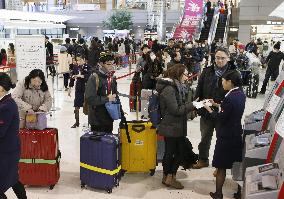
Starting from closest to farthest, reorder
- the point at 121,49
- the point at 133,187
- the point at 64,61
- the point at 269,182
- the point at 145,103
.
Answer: the point at 269,182 < the point at 133,187 < the point at 145,103 < the point at 64,61 < the point at 121,49

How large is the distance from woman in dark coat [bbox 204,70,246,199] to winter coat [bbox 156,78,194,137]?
357 millimetres

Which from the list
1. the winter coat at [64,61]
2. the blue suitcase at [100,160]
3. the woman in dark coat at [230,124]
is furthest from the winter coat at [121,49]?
the woman in dark coat at [230,124]

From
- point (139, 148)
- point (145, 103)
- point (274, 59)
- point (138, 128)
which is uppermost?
point (274, 59)

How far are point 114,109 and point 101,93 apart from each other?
27cm

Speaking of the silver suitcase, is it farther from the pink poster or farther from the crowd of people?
the pink poster

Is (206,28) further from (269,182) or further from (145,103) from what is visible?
(269,182)

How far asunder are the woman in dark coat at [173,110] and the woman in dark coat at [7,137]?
1.71 m

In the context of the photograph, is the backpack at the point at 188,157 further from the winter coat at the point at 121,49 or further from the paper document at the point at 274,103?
the winter coat at the point at 121,49

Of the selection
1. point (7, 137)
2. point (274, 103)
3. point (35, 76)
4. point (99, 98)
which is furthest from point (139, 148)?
point (7, 137)

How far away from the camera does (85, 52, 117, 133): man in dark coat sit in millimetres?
4746

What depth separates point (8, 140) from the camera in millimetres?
3439

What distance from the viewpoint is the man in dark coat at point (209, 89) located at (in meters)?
4.92

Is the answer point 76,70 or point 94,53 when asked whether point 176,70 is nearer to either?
point 76,70

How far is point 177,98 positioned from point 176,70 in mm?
327
